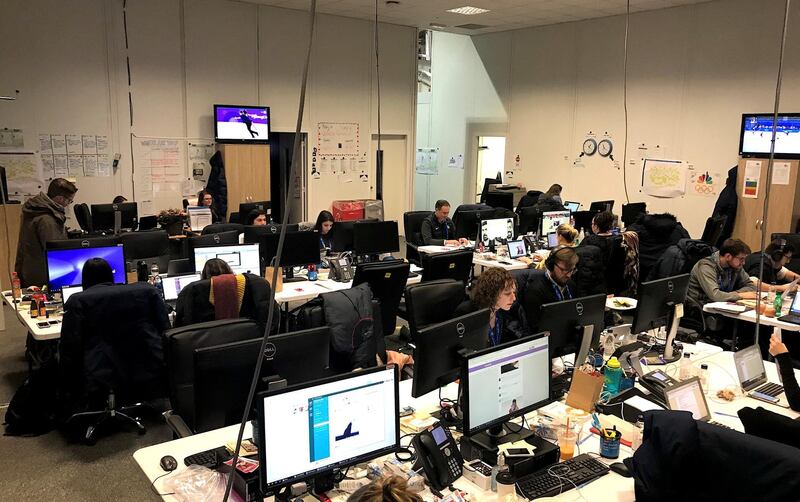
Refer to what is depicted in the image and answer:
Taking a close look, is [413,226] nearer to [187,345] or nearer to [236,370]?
[187,345]

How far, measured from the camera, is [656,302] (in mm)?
4191

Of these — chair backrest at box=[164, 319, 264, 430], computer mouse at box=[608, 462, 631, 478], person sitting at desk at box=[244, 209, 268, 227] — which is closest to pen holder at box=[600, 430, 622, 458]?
computer mouse at box=[608, 462, 631, 478]

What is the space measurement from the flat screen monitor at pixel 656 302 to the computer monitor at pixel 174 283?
10.7ft

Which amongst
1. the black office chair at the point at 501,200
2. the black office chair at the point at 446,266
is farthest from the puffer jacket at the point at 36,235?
the black office chair at the point at 501,200

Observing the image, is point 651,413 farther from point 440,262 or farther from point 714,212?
point 714,212

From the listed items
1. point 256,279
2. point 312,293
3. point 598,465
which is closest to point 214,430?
point 256,279

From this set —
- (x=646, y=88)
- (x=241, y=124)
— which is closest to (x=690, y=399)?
(x=241, y=124)

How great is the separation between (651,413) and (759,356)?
77.3 inches

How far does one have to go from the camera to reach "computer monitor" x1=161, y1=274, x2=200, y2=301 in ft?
16.4

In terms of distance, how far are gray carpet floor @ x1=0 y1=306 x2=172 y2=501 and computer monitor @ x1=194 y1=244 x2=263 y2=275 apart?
1.43 metres

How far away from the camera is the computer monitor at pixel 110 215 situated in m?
7.41

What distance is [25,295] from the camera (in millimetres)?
5180

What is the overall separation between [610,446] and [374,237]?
4334mm

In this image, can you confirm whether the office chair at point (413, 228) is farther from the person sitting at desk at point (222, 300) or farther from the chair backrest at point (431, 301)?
the person sitting at desk at point (222, 300)
